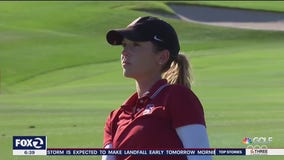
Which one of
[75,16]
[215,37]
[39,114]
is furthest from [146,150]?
[75,16]

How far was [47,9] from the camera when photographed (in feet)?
122

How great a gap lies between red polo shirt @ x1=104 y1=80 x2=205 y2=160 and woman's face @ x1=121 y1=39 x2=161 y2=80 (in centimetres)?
10

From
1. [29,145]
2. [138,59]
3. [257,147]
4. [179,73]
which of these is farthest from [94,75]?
[138,59]

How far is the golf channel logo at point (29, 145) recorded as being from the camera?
13.9 ft

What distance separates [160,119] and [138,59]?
1.10 feet

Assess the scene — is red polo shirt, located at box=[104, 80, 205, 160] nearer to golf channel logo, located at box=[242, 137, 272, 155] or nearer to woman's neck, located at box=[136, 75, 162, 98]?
woman's neck, located at box=[136, 75, 162, 98]

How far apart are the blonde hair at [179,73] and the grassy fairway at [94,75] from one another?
1739 millimetres

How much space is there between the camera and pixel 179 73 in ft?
13.5

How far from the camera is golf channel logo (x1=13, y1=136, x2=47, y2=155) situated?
4230 mm

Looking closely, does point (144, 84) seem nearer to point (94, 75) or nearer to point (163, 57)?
point (163, 57)

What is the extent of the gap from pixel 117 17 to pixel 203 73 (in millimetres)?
14376
